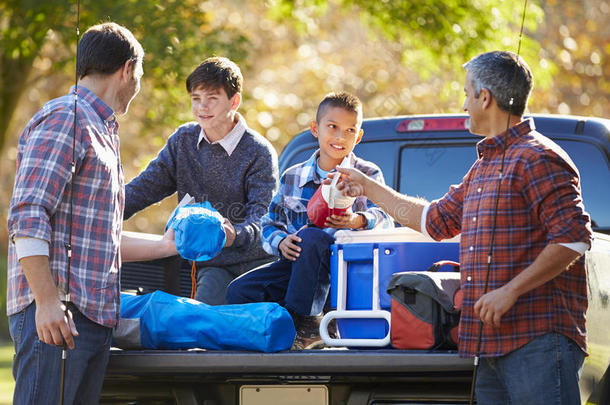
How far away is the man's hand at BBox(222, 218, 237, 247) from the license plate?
0.84 metres

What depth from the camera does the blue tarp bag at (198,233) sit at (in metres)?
4.11

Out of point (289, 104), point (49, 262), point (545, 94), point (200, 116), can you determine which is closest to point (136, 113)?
point (289, 104)

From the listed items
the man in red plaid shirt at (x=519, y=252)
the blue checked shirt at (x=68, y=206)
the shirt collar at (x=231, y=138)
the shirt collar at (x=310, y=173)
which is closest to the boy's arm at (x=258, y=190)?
the shirt collar at (x=231, y=138)

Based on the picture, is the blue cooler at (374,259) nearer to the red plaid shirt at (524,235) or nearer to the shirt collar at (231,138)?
the red plaid shirt at (524,235)

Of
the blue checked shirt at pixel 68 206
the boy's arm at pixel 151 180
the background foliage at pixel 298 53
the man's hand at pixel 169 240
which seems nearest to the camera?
the blue checked shirt at pixel 68 206

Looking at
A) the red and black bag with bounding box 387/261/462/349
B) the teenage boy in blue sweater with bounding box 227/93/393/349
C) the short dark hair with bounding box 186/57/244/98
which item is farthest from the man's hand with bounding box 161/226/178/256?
the red and black bag with bounding box 387/261/462/349

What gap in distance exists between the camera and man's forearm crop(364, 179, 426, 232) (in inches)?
154

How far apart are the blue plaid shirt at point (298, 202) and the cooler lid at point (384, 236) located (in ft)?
1.25

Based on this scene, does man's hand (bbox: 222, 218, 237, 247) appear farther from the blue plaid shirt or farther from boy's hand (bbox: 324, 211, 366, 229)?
boy's hand (bbox: 324, 211, 366, 229)

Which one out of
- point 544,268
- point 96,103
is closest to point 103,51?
point 96,103

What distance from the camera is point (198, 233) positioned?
411 cm

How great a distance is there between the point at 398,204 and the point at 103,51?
1.27m

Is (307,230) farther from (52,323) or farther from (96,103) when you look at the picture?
(52,323)

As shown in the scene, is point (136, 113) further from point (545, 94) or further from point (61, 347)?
point (61, 347)
